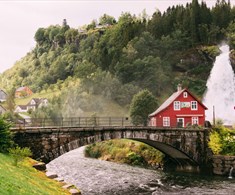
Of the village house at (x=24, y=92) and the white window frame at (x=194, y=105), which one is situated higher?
the village house at (x=24, y=92)

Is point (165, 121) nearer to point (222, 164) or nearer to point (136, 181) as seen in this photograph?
point (222, 164)

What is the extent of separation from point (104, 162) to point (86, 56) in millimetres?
92042

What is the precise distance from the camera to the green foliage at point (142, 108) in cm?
8200

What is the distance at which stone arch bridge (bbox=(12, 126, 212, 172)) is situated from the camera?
36.2m

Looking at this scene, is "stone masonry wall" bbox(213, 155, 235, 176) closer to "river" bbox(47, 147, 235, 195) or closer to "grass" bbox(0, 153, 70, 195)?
"river" bbox(47, 147, 235, 195)

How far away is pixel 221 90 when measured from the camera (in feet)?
376

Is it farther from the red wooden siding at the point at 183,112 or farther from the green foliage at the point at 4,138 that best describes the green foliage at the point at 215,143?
the green foliage at the point at 4,138

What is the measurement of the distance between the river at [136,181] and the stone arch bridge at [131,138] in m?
3.85

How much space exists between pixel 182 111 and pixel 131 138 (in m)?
19.9

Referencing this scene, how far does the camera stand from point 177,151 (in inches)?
2063

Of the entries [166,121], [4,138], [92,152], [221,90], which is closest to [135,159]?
[166,121]

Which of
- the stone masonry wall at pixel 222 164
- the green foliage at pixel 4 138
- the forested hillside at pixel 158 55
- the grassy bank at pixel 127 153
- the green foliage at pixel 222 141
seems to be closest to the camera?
the green foliage at pixel 4 138

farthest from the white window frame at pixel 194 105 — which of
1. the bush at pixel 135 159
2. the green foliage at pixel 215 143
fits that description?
the bush at pixel 135 159

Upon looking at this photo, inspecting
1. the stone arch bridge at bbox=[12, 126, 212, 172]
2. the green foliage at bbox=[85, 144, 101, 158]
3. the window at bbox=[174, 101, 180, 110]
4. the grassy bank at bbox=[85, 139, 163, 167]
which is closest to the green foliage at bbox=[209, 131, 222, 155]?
the stone arch bridge at bbox=[12, 126, 212, 172]
